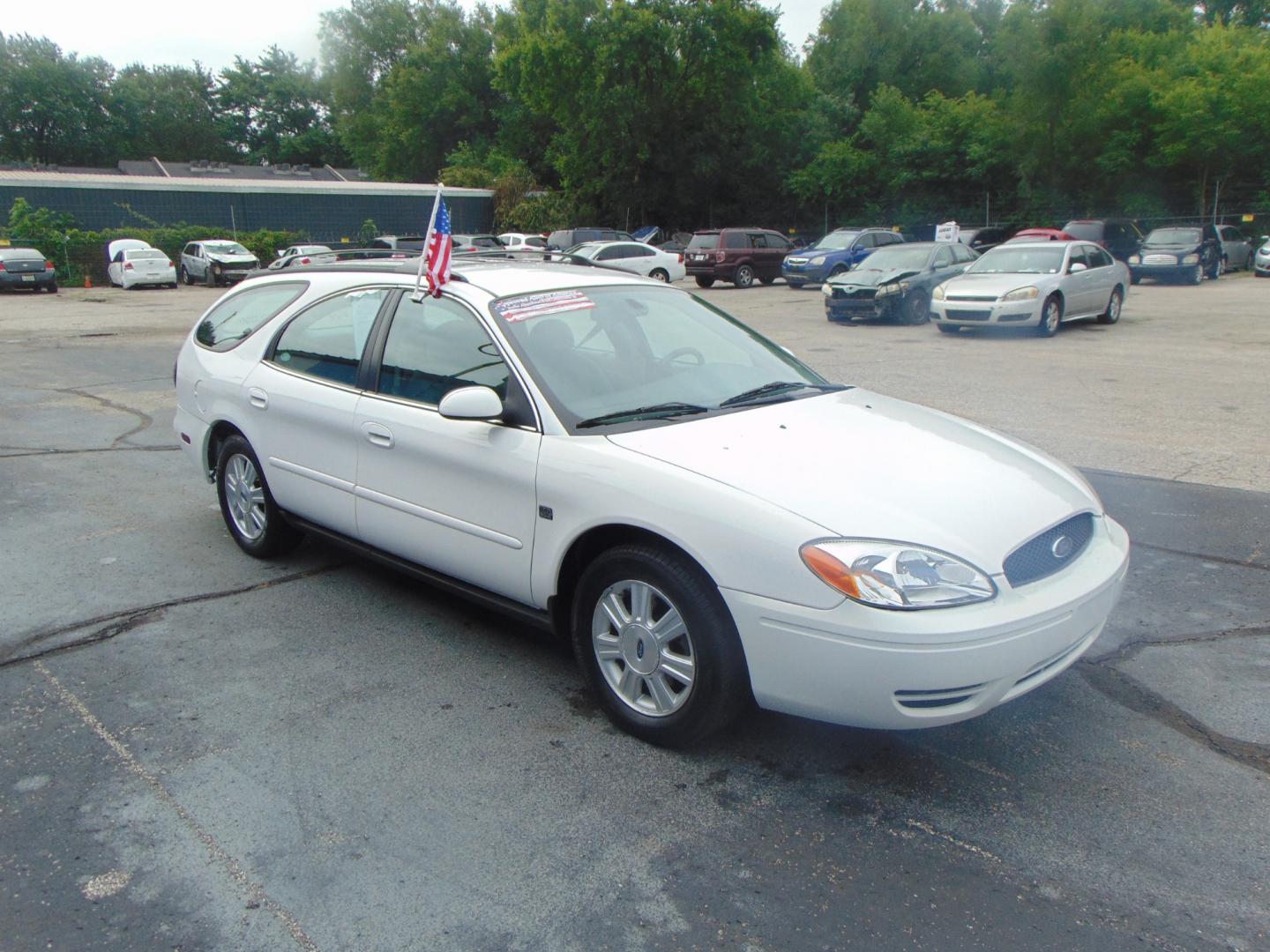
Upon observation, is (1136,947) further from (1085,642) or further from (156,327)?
(156,327)

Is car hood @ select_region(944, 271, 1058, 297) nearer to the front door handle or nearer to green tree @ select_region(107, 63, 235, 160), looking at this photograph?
the front door handle

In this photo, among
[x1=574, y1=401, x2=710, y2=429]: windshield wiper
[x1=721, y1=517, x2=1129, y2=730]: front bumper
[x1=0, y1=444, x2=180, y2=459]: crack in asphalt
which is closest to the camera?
[x1=721, y1=517, x2=1129, y2=730]: front bumper

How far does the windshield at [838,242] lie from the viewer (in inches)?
1133

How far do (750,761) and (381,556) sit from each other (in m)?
2.00

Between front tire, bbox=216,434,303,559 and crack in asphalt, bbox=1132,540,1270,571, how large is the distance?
4564 millimetres

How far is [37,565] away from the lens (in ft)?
18.1

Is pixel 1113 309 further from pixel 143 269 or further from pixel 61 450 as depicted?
pixel 143 269

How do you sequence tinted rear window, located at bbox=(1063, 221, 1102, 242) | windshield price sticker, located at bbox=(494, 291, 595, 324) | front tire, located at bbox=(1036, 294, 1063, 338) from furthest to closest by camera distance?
tinted rear window, located at bbox=(1063, 221, 1102, 242), front tire, located at bbox=(1036, 294, 1063, 338), windshield price sticker, located at bbox=(494, 291, 595, 324)

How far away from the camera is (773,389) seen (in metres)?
4.38

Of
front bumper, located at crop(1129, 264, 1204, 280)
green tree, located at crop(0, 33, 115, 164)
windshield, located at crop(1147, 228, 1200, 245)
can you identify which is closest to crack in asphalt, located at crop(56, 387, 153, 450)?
front bumper, located at crop(1129, 264, 1204, 280)

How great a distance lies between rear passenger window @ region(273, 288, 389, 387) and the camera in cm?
480

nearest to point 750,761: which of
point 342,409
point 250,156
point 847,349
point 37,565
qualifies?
point 342,409

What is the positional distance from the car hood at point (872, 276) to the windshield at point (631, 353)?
1434cm

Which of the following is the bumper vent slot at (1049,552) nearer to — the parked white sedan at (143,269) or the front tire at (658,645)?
the front tire at (658,645)
